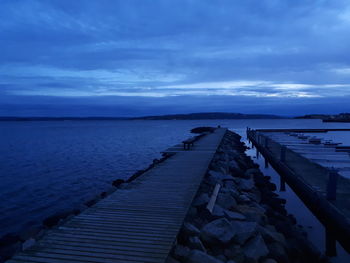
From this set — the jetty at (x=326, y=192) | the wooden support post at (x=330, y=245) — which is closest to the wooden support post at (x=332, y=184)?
the jetty at (x=326, y=192)

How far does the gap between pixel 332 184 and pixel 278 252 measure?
6.42ft

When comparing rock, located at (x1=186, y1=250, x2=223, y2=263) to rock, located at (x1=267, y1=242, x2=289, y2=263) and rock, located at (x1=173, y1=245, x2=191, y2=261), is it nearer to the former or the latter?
rock, located at (x1=173, y1=245, x2=191, y2=261)

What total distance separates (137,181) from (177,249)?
442 cm

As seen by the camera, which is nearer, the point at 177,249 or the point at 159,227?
the point at 177,249

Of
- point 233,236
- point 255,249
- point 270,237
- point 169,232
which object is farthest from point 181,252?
point 270,237

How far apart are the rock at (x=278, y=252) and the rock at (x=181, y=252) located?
1.97m

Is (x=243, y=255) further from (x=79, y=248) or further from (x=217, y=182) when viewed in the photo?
(x=217, y=182)

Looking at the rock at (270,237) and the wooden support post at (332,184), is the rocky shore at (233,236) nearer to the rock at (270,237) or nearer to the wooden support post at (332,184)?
the rock at (270,237)

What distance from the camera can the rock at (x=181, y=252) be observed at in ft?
15.3

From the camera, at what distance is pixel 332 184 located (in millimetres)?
6582

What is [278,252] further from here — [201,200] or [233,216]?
[201,200]

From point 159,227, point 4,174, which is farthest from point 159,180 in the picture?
point 4,174

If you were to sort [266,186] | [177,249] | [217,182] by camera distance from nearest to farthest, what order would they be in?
1. [177,249]
2. [217,182]
3. [266,186]

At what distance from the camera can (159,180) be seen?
361 inches
